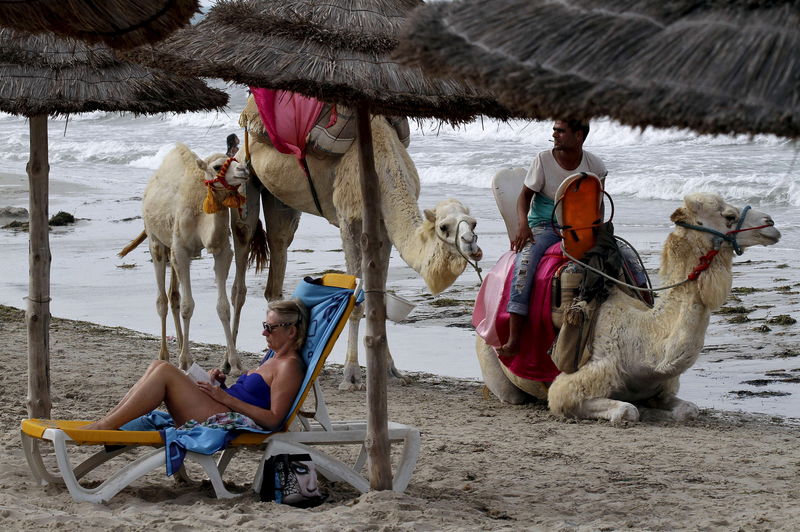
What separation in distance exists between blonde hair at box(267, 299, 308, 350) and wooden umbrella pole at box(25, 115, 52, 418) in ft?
5.85

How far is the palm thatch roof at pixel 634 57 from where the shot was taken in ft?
9.97

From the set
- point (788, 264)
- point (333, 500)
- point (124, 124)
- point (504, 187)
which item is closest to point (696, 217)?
point (504, 187)

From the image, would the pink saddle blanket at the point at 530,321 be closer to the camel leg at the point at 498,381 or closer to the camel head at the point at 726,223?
the camel leg at the point at 498,381

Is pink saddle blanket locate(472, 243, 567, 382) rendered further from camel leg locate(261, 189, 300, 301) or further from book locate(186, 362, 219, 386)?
camel leg locate(261, 189, 300, 301)

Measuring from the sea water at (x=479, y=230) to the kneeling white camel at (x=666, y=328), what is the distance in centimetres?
82

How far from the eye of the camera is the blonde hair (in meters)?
6.38

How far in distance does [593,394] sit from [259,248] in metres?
4.57

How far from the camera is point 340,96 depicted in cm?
542

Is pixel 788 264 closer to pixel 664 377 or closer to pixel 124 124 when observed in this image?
pixel 664 377

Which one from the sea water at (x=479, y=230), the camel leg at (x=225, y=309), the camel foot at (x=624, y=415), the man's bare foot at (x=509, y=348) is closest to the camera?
the camel foot at (x=624, y=415)

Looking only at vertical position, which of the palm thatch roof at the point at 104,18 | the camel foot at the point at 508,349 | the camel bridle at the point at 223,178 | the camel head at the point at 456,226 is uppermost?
the palm thatch roof at the point at 104,18

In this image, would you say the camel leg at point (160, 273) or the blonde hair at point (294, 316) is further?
the camel leg at point (160, 273)

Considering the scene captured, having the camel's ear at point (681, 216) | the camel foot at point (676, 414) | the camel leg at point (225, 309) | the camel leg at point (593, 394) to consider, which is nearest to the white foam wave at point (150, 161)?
the camel leg at point (225, 309)

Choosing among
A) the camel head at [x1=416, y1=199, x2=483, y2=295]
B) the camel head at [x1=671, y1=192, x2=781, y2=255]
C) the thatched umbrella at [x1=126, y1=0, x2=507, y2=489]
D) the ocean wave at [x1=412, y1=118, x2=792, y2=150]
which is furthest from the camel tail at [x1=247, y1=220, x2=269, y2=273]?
the ocean wave at [x1=412, y1=118, x2=792, y2=150]
